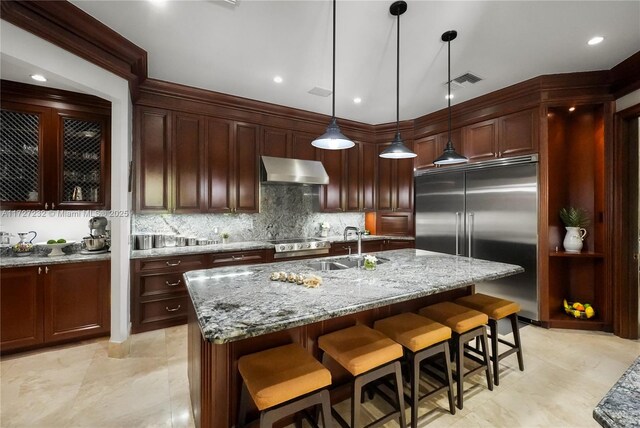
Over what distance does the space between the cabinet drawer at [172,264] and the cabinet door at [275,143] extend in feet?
5.73

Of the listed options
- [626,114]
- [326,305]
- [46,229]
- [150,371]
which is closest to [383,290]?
[326,305]

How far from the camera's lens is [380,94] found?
374 centimetres

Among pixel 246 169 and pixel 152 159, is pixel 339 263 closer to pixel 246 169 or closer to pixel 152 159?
pixel 246 169

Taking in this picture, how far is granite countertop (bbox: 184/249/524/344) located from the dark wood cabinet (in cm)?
243

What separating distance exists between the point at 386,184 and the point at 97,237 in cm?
426

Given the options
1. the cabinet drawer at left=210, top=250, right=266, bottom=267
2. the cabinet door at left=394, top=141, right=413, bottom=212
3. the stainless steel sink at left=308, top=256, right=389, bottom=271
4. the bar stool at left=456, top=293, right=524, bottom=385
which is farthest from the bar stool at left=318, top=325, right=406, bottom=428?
the cabinet door at left=394, top=141, right=413, bottom=212

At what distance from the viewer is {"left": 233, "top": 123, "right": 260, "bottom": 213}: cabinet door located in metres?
3.96

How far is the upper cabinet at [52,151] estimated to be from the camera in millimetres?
2848

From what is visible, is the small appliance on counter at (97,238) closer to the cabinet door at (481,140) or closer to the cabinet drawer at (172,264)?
the cabinet drawer at (172,264)

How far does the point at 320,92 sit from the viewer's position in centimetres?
361

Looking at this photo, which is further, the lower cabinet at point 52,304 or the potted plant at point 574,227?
the potted plant at point 574,227

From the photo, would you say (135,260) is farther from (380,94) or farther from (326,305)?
(380,94)

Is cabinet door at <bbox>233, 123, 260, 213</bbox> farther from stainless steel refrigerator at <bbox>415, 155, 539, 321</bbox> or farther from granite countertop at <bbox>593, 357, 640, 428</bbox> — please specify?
granite countertop at <bbox>593, 357, 640, 428</bbox>

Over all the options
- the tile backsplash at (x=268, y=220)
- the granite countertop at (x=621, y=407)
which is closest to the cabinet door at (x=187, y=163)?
the tile backsplash at (x=268, y=220)
